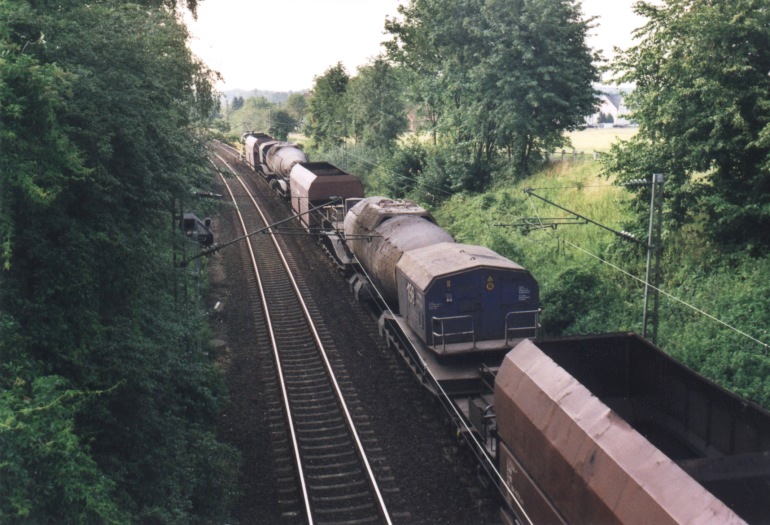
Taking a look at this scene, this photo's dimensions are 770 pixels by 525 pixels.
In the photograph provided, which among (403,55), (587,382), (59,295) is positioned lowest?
(587,382)

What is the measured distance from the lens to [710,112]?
1786 centimetres

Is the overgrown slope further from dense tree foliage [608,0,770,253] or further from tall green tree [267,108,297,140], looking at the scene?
tall green tree [267,108,297,140]

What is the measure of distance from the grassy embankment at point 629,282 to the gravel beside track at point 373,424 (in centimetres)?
534

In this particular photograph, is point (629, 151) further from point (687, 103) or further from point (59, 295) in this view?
point (59, 295)

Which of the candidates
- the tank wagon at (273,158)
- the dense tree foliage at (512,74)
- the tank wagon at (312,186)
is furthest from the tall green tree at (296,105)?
the dense tree foliage at (512,74)

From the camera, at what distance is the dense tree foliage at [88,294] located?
25.1ft

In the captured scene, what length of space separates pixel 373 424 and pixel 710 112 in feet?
40.9

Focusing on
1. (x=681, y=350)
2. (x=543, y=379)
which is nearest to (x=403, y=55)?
(x=681, y=350)

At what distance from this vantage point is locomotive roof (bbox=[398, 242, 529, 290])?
14883mm

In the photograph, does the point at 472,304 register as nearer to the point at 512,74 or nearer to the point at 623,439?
the point at 623,439

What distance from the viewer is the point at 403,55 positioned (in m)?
43.3

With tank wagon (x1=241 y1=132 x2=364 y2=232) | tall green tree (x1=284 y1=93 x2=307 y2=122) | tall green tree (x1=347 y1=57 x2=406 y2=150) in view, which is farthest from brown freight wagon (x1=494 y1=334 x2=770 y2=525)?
tall green tree (x1=284 y1=93 x2=307 y2=122)

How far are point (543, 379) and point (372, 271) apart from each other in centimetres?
1139

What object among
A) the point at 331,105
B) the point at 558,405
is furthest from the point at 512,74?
the point at 331,105
